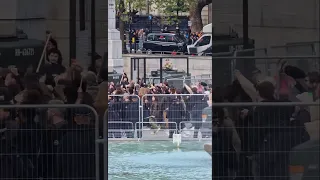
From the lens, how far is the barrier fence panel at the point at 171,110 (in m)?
14.2

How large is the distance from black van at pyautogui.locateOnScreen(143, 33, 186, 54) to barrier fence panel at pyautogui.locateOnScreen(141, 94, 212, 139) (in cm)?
1614

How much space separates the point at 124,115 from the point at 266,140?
29.8ft

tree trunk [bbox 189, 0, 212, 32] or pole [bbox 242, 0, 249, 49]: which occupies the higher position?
tree trunk [bbox 189, 0, 212, 32]

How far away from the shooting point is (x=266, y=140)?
5258 mm

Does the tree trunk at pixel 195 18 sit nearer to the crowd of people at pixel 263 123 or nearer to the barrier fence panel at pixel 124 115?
the barrier fence panel at pixel 124 115

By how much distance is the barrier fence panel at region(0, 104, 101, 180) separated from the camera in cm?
514

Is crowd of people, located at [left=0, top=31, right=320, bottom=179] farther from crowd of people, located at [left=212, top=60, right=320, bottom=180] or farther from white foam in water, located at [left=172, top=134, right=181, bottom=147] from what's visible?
white foam in water, located at [left=172, top=134, right=181, bottom=147]

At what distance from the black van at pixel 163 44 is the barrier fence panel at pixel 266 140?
25265 mm

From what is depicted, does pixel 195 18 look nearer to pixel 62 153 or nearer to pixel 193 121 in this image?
pixel 193 121

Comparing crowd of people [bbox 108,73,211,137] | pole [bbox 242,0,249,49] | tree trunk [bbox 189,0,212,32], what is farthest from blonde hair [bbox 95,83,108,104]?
tree trunk [bbox 189,0,212,32]

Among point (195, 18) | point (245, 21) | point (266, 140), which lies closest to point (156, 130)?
point (266, 140)

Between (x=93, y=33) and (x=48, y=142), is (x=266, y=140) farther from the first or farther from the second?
(x=48, y=142)

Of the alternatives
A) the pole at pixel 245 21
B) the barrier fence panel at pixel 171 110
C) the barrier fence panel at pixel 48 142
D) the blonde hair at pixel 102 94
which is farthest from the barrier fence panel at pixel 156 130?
the pole at pixel 245 21

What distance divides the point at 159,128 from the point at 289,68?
933 centimetres
